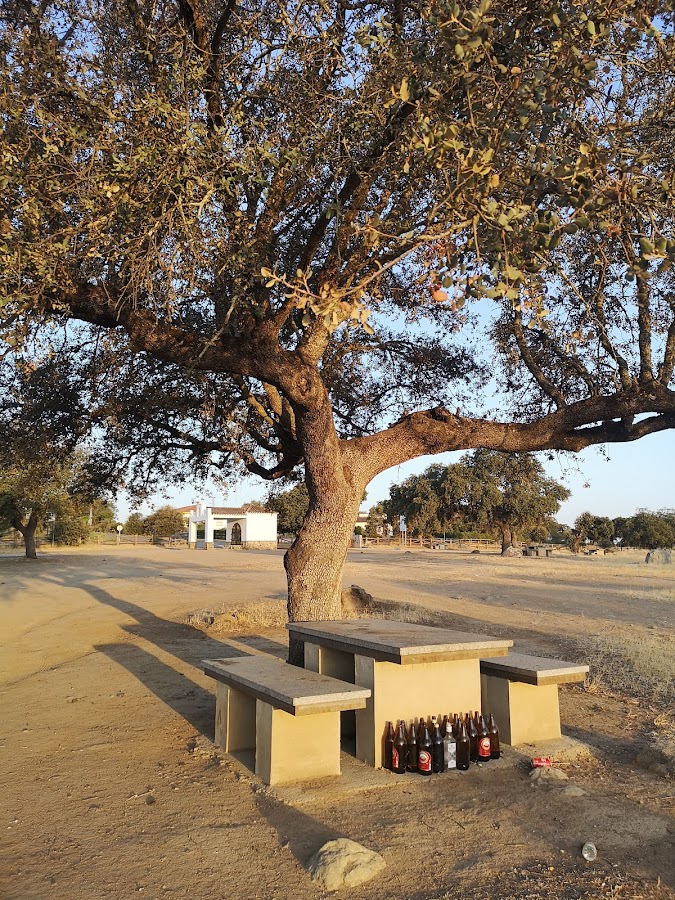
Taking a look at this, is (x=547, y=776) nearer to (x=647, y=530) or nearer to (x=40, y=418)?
(x=40, y=418)

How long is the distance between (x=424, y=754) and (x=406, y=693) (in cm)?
43

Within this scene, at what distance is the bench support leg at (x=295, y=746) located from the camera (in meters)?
4.65

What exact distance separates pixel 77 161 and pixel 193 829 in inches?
230

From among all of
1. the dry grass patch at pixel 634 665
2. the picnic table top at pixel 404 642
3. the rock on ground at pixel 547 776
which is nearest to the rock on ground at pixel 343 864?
the picnic table top at pixel 404 642

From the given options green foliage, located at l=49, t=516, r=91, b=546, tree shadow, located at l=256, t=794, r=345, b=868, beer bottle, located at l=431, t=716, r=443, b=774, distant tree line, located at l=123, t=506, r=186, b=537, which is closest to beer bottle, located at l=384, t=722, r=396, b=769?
beer bottle, located at l=431, t=716, r=443, b=774

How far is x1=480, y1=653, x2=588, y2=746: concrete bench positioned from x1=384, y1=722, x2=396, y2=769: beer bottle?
113 cm

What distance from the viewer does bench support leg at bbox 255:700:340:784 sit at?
15.3ft

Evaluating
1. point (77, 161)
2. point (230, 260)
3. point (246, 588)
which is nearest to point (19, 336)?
point (77, 161)

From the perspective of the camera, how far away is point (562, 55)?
4.27 m

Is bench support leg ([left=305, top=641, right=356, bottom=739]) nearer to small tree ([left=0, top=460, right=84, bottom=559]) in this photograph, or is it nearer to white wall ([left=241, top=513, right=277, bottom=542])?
small tree ([left=0, top=460, right=84, bottom=559])

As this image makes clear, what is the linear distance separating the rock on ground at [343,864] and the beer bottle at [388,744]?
1500mm

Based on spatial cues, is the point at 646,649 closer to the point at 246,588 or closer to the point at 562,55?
the point at 562,55

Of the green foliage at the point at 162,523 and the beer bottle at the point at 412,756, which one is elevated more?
the green foliage at the point at 162,523

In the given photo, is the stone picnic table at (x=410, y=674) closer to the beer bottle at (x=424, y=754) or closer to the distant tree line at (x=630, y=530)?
the beer bottle at (x=424, y=754)
